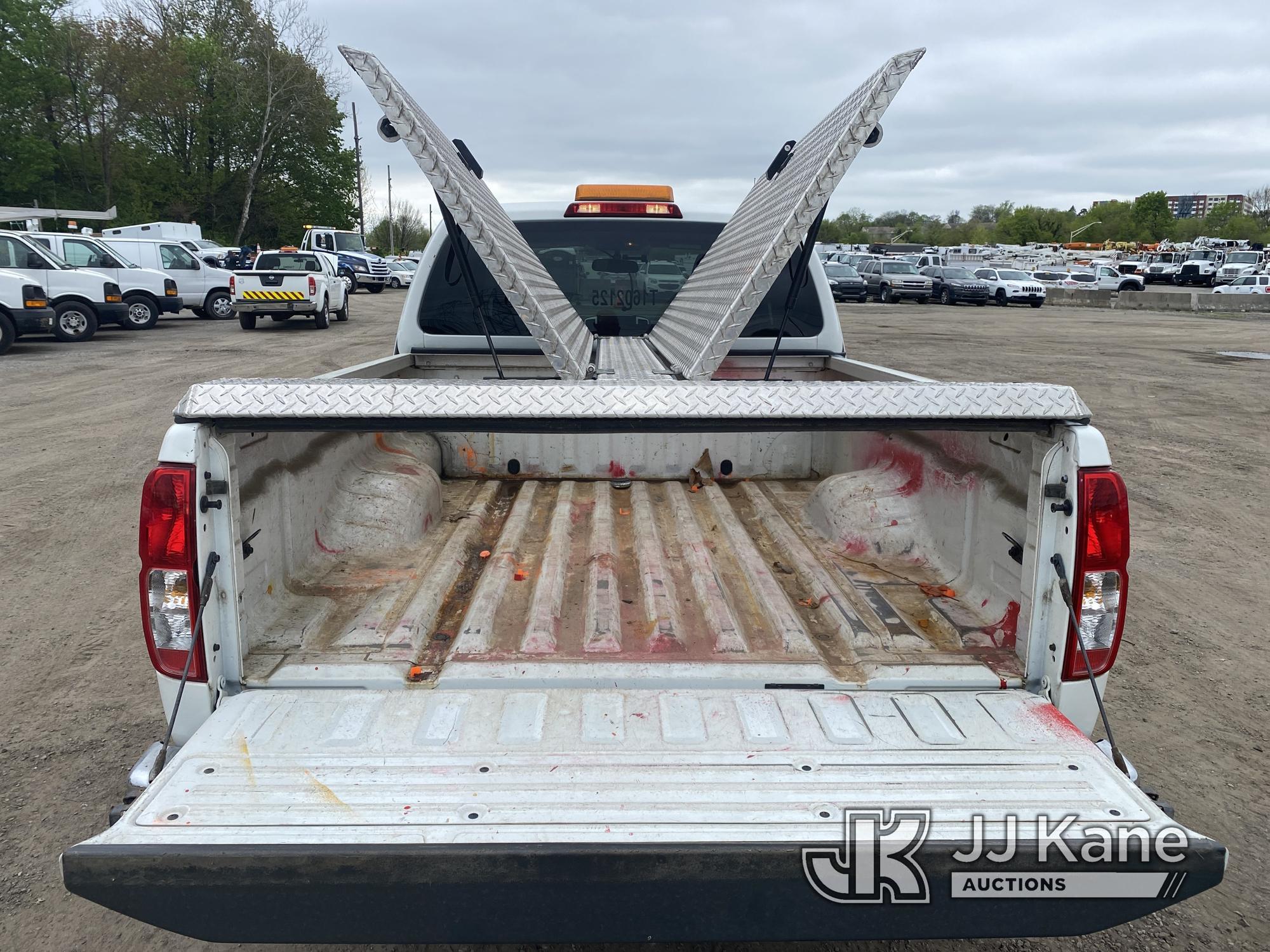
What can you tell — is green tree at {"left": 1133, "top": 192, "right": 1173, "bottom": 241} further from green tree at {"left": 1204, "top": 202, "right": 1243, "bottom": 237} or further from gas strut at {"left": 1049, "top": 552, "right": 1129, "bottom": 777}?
gas strut at {"left": 1049, "top": 552, "right": 1129, "bottom": 777}

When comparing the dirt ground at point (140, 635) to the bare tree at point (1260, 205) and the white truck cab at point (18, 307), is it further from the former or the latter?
the bare tree at point (1260, 205)

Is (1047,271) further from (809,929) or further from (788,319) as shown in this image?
(809,929)

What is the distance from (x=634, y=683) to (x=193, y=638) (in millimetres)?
1067

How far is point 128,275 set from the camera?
19984 millimetres

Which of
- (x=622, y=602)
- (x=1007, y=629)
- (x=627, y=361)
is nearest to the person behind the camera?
(x=1007, y=629)

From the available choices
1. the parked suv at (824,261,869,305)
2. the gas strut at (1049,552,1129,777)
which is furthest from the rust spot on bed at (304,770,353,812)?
the parked suv at (824,261,869,305)

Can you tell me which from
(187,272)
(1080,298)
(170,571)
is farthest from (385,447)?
(1080,298)

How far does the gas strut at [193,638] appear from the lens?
80.2 inches

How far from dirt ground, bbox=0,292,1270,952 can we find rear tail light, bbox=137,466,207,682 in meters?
0.72

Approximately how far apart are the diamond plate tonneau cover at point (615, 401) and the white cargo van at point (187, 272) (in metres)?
22.1

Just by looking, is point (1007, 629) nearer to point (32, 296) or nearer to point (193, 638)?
point (193, 638)

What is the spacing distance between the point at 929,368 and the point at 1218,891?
1336 cm

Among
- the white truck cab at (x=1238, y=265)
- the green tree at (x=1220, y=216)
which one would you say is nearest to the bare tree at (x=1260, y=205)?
the green tree at (x=1220, y=216)

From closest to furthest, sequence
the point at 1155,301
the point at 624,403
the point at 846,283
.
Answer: the point at 624,403 → the point at 1155,301 → the point at 846,283
